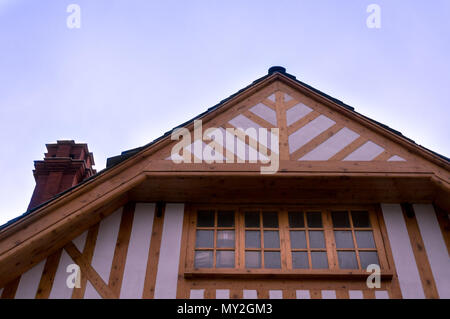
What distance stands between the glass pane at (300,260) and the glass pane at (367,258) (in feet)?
2.33

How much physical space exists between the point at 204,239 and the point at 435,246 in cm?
300

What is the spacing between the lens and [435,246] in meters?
5.48

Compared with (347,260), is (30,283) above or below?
below

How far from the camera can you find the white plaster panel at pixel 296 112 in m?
6.29

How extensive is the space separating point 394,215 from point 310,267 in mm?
1457

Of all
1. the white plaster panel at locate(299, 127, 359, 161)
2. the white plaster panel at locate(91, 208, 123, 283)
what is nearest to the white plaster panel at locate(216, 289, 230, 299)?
the white plaster panel at locate(91, 208, 123, 283)

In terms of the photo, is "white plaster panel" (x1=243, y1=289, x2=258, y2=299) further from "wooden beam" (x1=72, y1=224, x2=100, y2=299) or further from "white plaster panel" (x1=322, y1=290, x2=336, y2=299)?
"wooden beam" (x1=72, y1=224, x2=100, y2=299)

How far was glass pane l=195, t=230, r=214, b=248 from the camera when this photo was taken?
5.65 m

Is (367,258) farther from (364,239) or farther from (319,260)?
(319,260)

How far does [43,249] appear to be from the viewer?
532cm

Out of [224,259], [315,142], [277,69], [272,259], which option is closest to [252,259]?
[272,259]

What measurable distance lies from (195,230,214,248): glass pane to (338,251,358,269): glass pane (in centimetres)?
168

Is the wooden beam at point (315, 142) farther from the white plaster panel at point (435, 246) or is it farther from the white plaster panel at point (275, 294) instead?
the white plaster panel at point (275, 294)
